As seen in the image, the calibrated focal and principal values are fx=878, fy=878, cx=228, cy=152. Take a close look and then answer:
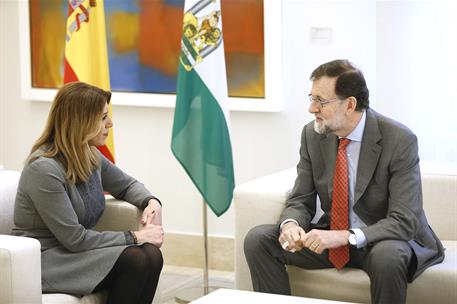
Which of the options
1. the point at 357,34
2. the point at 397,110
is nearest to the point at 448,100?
the point at 397,110

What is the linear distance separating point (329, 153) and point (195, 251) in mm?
1904

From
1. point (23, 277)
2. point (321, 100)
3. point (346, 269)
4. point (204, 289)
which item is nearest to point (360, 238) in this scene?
point (346, 269)

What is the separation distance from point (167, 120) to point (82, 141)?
191cm

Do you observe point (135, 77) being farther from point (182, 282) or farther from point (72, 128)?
point (72, 128)

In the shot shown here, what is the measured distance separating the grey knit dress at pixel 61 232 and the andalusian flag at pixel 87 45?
1.32 m

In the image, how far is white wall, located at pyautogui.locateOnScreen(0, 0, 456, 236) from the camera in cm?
495

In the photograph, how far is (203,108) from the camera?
4.72 metres

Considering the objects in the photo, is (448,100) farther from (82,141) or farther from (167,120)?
(82,141)

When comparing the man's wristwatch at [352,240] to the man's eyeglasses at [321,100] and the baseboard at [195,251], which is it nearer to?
the man's eyeglasses at [321,100]

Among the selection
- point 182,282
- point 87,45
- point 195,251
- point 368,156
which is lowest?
point 182,282

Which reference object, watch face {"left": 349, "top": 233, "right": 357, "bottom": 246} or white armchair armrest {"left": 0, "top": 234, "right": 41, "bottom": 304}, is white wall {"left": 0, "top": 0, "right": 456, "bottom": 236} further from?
white armchair armrest {"left": 0, "top": 234, "right": 41, "bottom": 304}

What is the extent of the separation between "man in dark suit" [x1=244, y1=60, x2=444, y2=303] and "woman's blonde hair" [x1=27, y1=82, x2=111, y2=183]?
83 cm

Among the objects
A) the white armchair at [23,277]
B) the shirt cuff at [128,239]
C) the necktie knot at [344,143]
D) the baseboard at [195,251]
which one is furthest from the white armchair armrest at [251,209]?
the baseboard at [195,251]

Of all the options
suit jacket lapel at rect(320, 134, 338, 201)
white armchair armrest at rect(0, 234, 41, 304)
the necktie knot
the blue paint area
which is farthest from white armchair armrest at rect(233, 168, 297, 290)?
the blue paint area
